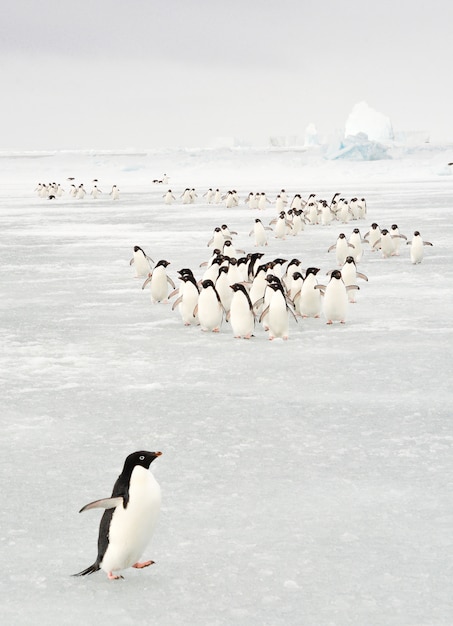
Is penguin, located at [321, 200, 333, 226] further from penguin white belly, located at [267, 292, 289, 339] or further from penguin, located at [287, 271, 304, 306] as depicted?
penguin white belly, located at [267, 292, 289, 339]

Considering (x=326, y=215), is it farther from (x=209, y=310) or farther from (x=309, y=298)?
(x=209, y=310)

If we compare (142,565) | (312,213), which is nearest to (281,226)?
(312,213)

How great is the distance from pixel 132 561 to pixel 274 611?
0.54 metres

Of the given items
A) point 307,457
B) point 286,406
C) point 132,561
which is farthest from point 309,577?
point 286,406

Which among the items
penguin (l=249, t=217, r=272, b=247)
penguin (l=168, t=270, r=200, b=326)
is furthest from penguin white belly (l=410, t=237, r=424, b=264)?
penguin (l=168, t=270, r=200, b=326)

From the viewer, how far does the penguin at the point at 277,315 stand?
7.44 metres

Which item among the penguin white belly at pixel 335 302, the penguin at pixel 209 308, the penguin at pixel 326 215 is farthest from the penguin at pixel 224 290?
the penguin at pixel 326 215

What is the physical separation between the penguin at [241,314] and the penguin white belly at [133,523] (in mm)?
4414

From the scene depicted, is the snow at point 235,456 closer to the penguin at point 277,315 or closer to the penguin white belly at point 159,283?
the penguin at point 277,315

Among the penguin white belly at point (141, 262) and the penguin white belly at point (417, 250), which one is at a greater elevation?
the penguin white belly at point (141, 262)

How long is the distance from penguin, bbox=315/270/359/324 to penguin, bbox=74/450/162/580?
5.09 meters

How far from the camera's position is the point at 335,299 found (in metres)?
8.14

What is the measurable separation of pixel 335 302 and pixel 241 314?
1025 millimetres

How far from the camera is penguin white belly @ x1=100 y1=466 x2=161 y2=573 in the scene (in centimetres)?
310
